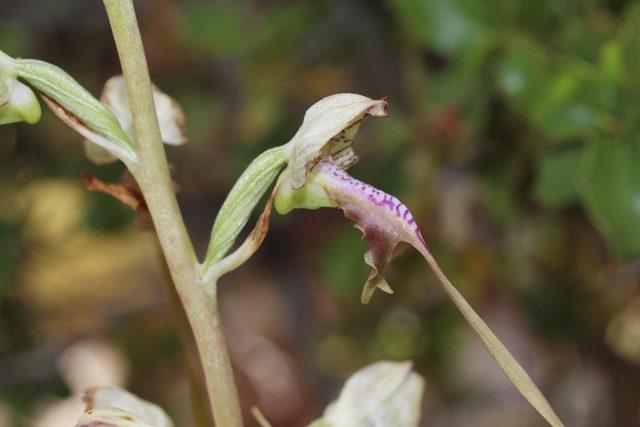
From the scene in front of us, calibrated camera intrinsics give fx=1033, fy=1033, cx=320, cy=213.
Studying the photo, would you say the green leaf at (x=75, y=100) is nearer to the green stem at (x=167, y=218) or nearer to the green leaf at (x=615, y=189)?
the green stem at (x=167, y=218)

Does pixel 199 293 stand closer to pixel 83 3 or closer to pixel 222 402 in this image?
pixel 222 402

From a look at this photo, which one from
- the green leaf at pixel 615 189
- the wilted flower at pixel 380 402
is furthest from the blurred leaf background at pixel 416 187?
the wilted flower at pixel 380 402

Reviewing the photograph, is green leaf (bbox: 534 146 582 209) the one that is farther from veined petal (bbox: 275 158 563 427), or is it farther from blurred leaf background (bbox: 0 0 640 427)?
veined petal (bbox: 275 158 563 427)

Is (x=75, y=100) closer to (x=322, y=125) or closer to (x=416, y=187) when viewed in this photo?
(x=322, y=125)

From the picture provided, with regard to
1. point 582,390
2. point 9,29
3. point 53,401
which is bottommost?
point 582,390

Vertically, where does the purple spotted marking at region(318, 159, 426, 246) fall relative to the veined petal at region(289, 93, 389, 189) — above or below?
below

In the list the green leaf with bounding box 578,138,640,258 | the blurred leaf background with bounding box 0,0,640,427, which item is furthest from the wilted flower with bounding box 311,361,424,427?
the green leaf with bounding box 578,138,640,258

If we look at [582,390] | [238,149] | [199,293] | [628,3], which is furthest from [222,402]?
[582,390]

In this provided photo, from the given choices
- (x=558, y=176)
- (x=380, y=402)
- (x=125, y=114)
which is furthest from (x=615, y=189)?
(x=125, y=114)
